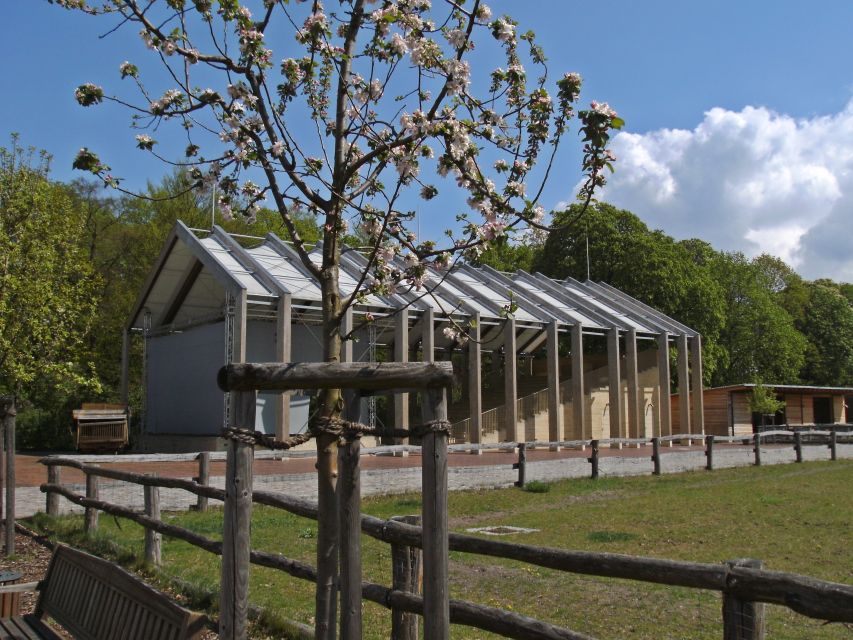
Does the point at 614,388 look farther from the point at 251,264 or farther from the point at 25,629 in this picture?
the point at 25,629

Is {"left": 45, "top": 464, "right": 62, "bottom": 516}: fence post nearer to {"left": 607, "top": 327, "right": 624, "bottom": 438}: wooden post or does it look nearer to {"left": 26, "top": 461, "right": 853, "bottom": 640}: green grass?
{"left": 26, "top": 461, "right": 853, "bottom": 640}: green grass

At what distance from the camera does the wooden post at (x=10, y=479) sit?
9.12 metres

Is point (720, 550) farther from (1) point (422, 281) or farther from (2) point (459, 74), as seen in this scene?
(2) point (459, 74)

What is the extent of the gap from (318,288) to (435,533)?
21.7 meters

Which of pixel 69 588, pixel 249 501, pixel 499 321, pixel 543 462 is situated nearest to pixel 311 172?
pixel 249 501

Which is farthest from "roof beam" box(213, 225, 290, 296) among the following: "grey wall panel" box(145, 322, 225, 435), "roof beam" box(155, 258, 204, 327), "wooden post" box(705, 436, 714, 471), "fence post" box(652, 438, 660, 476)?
"wooden post" box(705, 436, 714, 471)

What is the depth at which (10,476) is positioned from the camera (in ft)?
30.8

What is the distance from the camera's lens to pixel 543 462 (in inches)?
754

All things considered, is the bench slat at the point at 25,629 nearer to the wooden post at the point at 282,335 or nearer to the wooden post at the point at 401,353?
the wooden post at the point at 282,335

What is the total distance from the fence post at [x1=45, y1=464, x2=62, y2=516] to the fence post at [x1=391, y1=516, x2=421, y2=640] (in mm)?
7979

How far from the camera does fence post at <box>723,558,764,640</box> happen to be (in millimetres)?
3914

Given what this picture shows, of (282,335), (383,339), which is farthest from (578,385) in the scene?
(282,335)

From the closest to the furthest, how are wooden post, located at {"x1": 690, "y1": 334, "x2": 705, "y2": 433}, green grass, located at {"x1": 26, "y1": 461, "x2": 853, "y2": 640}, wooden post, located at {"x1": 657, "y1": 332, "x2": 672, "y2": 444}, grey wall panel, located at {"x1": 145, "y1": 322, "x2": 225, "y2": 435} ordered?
1. green grass, located at {"x1": 26, "y1": 461, "x2": 853, "y2": 640}
2. grey wall panel, located at {"x1": 145, "y1": 322, "x2": 225, "y2": 435}
3. wooden post, located at {"x1": 657, "y1": 332, "x2": 672, "y2": 444}
4. wooden post, located at {"x1": 690, "y1": 334, "x2": 705, "y2": 433}

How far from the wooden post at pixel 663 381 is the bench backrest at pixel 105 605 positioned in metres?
28.5
